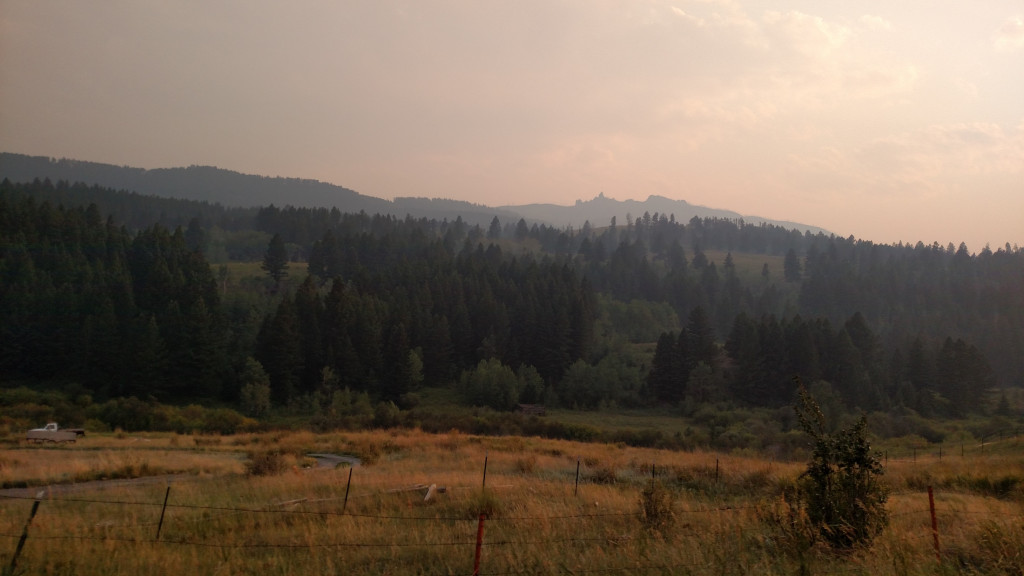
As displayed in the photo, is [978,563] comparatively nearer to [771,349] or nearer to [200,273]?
[771,349]

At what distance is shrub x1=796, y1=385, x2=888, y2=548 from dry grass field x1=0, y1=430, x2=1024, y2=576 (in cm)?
28

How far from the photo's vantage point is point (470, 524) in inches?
471

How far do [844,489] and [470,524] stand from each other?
641 cm

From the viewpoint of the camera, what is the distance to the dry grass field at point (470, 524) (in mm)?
8781

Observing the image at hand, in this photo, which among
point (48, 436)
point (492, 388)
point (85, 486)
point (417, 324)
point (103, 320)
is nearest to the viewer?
point (85, 486)

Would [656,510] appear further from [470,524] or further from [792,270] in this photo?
[792,270]

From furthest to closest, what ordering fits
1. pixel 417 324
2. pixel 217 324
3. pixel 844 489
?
pixel 417 324 → pixel 217 324 → pixel 844 489

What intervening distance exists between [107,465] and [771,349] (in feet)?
260

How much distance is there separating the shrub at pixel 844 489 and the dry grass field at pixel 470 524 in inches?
10.9

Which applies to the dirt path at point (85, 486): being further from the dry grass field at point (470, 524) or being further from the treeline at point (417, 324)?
the treeline at point (417, 324)

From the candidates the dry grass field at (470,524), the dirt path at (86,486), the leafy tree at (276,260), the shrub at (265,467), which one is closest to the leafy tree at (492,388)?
the leafy tree at (276,260)

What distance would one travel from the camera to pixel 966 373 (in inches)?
3088

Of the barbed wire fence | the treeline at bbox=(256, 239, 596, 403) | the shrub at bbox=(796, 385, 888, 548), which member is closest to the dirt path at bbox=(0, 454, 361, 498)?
the barbed wire fence

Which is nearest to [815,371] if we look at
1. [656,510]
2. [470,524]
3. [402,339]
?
[402,339]
